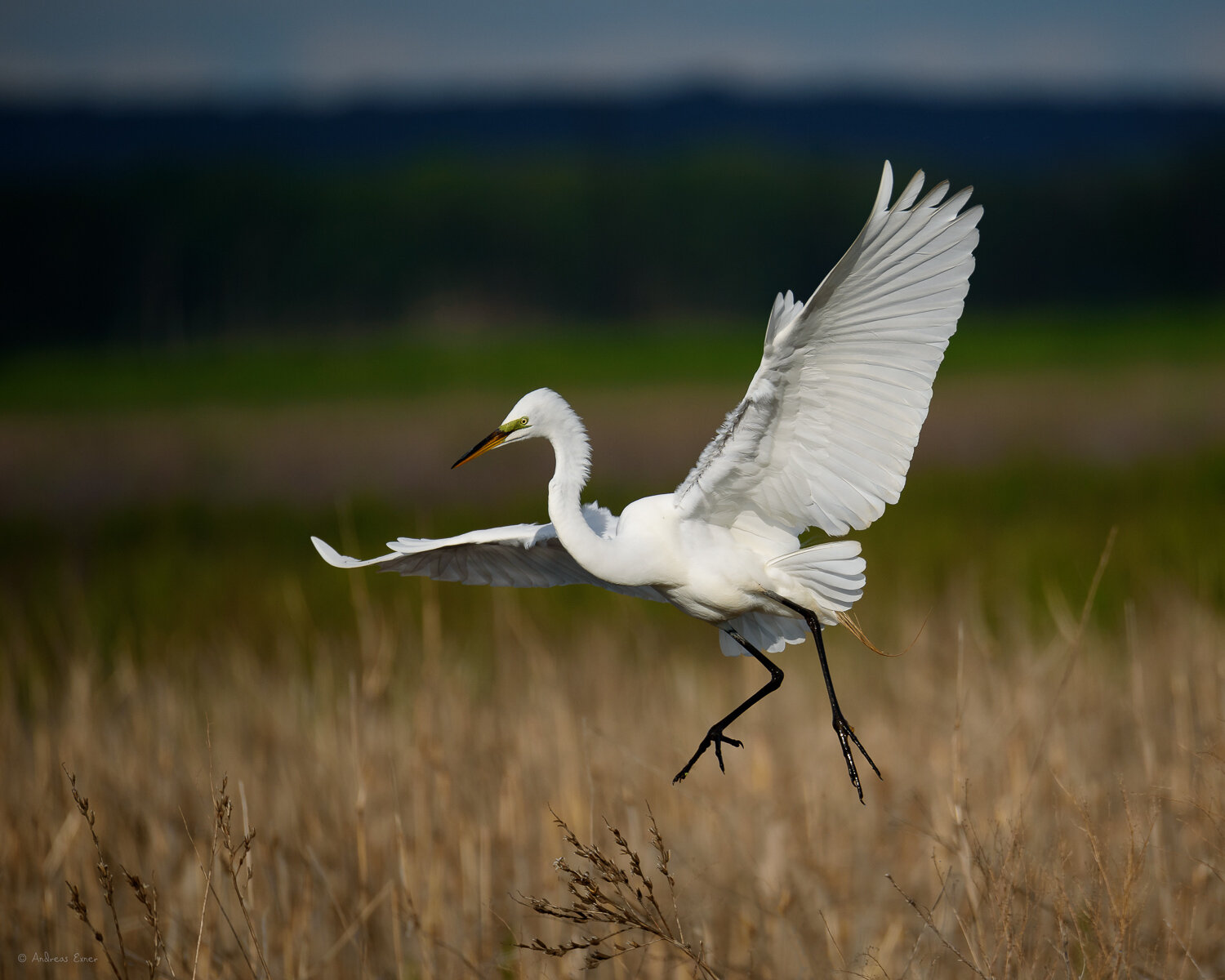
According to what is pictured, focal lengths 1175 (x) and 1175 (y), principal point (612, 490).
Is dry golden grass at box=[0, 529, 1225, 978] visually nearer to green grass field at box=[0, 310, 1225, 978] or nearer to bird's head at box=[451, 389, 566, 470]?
green grass field at box=[0, 310, 1225, 978]

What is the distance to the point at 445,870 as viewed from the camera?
3.36 m

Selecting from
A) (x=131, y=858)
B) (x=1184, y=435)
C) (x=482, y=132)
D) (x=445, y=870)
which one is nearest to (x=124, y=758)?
(x=131, y=858)

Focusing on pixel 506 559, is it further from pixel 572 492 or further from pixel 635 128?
pixel 635 128

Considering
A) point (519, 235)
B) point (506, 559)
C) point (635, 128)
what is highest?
point (635, 128)

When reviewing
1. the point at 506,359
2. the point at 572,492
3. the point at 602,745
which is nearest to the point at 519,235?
the point at 506,359

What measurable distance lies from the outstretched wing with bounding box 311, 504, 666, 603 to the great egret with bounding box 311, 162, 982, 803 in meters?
0.04

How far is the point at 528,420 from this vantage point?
83.8 inches

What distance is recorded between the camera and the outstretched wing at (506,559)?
2.26 m

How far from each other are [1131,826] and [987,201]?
1510 inches

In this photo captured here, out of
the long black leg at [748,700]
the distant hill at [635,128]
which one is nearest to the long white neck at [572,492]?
the long black leg at [748,700]

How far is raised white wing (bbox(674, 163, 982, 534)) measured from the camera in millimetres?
1901

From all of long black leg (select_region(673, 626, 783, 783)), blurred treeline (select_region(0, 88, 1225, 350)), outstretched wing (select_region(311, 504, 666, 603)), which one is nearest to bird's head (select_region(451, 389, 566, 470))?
outstretched wing (select_region(311, 504, 666, 603))

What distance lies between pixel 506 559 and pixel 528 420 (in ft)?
1.51

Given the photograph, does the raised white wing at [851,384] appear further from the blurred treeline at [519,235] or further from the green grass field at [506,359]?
the blurred treeline at [519,235]
